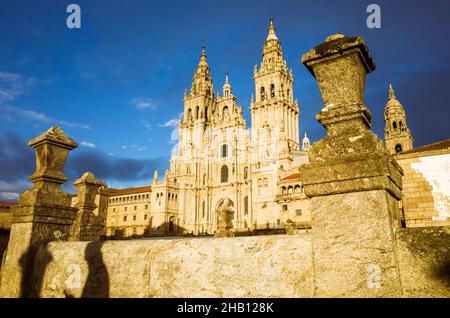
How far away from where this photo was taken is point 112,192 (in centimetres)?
5912

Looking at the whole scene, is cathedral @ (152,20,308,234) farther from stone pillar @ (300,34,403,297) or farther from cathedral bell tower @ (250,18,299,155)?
stone pillar @ (300,34,403,297)

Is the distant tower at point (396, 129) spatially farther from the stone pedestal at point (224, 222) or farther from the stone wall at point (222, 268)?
the stone wall at point (222, 268)

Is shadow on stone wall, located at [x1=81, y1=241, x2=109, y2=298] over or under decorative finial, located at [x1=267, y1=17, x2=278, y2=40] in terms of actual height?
under

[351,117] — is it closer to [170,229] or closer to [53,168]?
[53,168]

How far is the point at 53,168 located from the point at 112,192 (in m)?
57.2

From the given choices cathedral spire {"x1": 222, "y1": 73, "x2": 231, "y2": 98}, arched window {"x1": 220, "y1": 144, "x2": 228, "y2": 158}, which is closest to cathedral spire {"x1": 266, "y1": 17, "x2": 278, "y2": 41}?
cathedral spire {"x1": 222, "y1": 73, "x2": 231, "y2": 98}

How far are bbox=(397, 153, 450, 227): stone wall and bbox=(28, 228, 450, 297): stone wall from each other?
12.4 meters

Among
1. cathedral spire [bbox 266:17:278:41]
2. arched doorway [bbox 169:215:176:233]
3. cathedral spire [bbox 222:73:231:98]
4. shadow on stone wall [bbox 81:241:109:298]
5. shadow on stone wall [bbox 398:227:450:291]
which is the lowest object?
shadow on stone wall [bbox 81:241:109:298]

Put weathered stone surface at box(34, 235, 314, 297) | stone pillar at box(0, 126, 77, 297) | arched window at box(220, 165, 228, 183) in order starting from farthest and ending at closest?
arched window at box(220, 165, 228, 183)
stone pillar at box(0, 126, 77, 297)
weathered stone surface at box(34, 235, 314, 297)

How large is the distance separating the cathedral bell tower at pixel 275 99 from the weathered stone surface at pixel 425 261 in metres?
46.0

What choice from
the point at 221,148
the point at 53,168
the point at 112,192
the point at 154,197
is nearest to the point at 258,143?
the point at 221,148

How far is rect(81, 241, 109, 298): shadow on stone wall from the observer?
3742mm

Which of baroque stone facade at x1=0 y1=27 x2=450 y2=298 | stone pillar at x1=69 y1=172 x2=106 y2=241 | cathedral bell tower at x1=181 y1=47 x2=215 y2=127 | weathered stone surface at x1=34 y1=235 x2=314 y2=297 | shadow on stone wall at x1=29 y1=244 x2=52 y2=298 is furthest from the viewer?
cathedral bell tower at x1=181 y1=47 x2=215 y2=127
